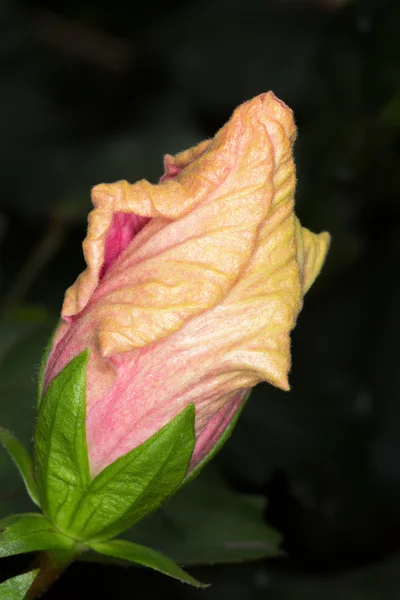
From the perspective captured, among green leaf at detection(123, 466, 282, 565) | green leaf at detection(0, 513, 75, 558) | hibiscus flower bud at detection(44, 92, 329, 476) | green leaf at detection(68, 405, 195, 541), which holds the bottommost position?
green leaf at detection(123, 466, 282, 565)

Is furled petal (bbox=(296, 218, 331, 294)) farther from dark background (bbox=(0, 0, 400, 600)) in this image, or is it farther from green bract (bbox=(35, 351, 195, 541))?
dark background (bbox=(0, 0, 400, 600))

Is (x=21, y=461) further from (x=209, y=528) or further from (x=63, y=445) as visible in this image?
(x=209, y=528)

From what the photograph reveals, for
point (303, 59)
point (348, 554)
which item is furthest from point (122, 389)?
point (303, 59)

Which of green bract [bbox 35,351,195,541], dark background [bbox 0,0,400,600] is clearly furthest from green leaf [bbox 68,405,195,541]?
dark background [bbox 0,0,400,600]

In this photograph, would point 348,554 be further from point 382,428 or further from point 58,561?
point 58,561

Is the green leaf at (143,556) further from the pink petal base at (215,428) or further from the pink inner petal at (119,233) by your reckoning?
the pink inner petal at (119,233)

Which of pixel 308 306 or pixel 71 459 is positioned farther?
pixel 308 306

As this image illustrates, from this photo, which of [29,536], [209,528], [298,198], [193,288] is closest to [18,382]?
[209,528]
